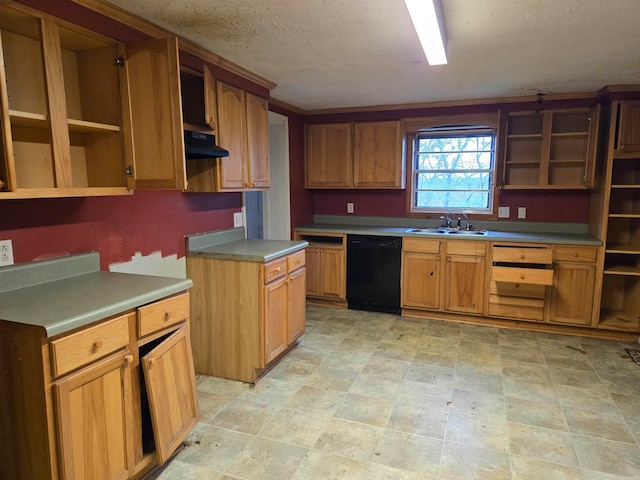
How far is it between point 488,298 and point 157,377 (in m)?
3.18

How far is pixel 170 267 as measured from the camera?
280 cm

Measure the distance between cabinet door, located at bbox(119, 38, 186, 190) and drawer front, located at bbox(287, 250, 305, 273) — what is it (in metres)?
1.21

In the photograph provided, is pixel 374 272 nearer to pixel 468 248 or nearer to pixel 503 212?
pixel 468 248

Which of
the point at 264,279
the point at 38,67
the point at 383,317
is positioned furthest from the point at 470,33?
the point at 383,317

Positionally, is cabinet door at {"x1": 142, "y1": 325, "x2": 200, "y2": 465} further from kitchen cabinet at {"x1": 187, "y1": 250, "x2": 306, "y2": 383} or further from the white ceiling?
the white ceiling

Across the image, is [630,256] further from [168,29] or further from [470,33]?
[168,29]

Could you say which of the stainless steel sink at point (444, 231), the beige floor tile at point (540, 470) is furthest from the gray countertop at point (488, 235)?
the beige floor tile at point (540, 470)

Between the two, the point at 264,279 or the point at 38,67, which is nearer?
the point at 38,67

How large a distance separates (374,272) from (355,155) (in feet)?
4.44

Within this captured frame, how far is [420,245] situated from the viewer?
416 cm

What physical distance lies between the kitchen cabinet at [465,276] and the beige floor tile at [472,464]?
80.9 inches

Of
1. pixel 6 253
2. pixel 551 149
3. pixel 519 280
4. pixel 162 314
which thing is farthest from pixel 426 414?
pixel 551 149

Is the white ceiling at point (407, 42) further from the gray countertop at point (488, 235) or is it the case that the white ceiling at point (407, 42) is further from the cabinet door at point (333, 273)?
the cabinet door at point (333, 273)

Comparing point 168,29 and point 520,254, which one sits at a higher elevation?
point 168,29
